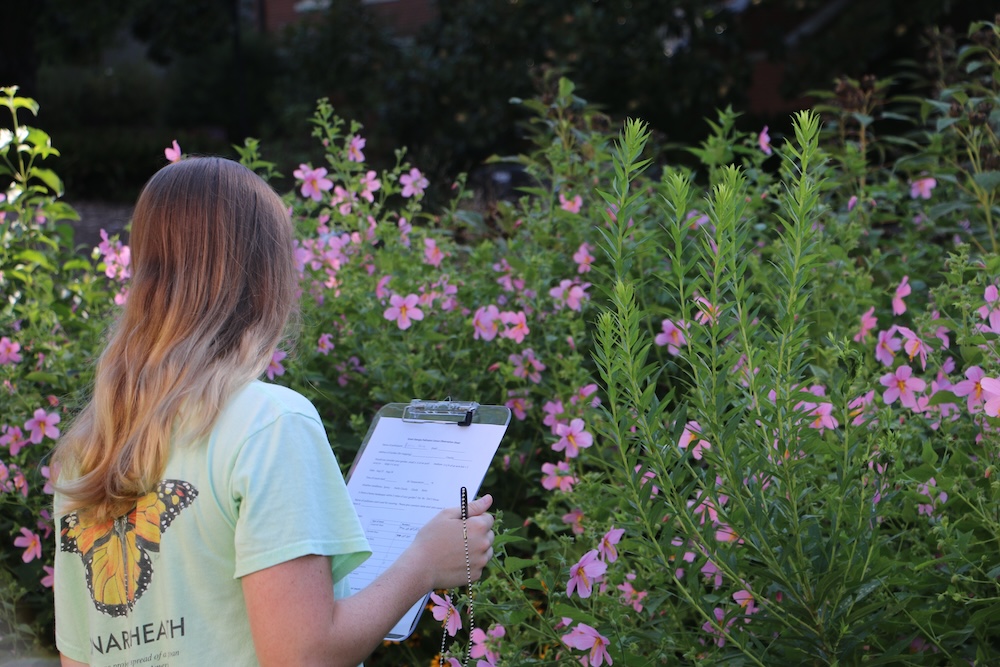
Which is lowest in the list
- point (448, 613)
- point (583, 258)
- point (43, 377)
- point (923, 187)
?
point (448, 613)

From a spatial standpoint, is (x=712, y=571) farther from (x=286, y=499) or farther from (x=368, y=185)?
(x=368, y=185)

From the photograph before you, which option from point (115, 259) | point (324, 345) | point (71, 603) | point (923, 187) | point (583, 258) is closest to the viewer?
point (71, 603)

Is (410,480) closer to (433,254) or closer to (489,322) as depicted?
(489,322)

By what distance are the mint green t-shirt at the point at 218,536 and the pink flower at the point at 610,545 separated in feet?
2.02

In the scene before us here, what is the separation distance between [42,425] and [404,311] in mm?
959

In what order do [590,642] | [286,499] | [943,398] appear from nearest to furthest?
[286,499] → [590,642] → [943,398]

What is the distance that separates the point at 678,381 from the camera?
267 cm

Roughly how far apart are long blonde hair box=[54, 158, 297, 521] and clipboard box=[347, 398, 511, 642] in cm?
39

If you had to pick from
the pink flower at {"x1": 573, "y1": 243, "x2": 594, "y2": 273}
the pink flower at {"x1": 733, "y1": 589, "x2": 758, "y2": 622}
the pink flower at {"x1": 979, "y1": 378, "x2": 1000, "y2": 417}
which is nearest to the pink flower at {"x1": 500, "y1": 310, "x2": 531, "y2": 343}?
the pink flower at {"x1": 573, "y1": 243, "x2": 594, "y2": 273}

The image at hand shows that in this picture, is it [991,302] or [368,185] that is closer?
[991,302]

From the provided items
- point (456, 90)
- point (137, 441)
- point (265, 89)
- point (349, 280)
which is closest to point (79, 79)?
point (265, 89)

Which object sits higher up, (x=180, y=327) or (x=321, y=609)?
(x=180, y=327)

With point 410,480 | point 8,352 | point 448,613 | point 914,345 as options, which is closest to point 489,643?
point 448,613

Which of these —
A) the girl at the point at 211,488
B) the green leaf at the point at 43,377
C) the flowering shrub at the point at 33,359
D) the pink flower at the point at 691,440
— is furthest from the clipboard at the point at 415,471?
the green leaf at the point at 43,377
